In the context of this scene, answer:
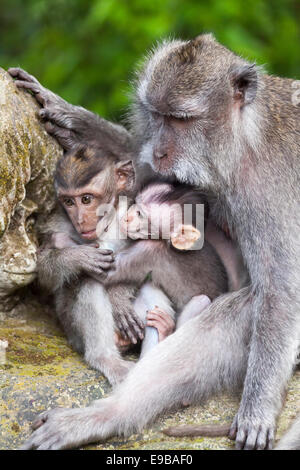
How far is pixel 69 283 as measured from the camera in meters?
6.71

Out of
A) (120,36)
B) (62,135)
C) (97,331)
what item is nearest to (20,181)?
(62,135)

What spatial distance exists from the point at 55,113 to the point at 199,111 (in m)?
1.75

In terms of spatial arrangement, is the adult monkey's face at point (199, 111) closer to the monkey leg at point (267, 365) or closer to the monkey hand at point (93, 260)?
the monkey hand at point (93, 260)

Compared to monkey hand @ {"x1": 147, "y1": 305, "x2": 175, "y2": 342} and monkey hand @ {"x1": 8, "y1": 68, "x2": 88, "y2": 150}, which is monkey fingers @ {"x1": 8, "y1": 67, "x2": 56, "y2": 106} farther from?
monkey hand @ {"x1": 147, "y1": 305, "x2": 175, "y2": 342}

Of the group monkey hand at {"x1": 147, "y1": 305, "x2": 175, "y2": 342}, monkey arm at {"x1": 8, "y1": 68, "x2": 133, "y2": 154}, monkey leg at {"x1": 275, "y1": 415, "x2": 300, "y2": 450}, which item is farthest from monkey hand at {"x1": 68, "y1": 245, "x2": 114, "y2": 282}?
monkey leg at {"x1": 275, "y1": 415, "x2": 300, "y2": 450}

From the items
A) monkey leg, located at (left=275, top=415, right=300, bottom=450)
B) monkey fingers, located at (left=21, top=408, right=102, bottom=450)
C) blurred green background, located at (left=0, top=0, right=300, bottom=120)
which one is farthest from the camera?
blurred green background, located at (left=0, top=0, right=300, bottom=120)

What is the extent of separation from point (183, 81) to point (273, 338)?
2.11 m

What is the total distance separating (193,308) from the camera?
21.6ft

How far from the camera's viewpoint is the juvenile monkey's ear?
598 centimetres

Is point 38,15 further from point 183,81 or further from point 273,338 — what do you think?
point 273,338

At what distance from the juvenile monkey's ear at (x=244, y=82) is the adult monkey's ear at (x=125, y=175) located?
4.84 ft

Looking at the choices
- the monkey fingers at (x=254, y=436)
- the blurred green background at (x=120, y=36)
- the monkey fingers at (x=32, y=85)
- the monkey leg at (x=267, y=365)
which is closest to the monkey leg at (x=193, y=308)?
the monkey leg at (x=267, y=365)

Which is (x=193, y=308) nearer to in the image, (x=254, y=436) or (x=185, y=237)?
(x=185, y=237)
